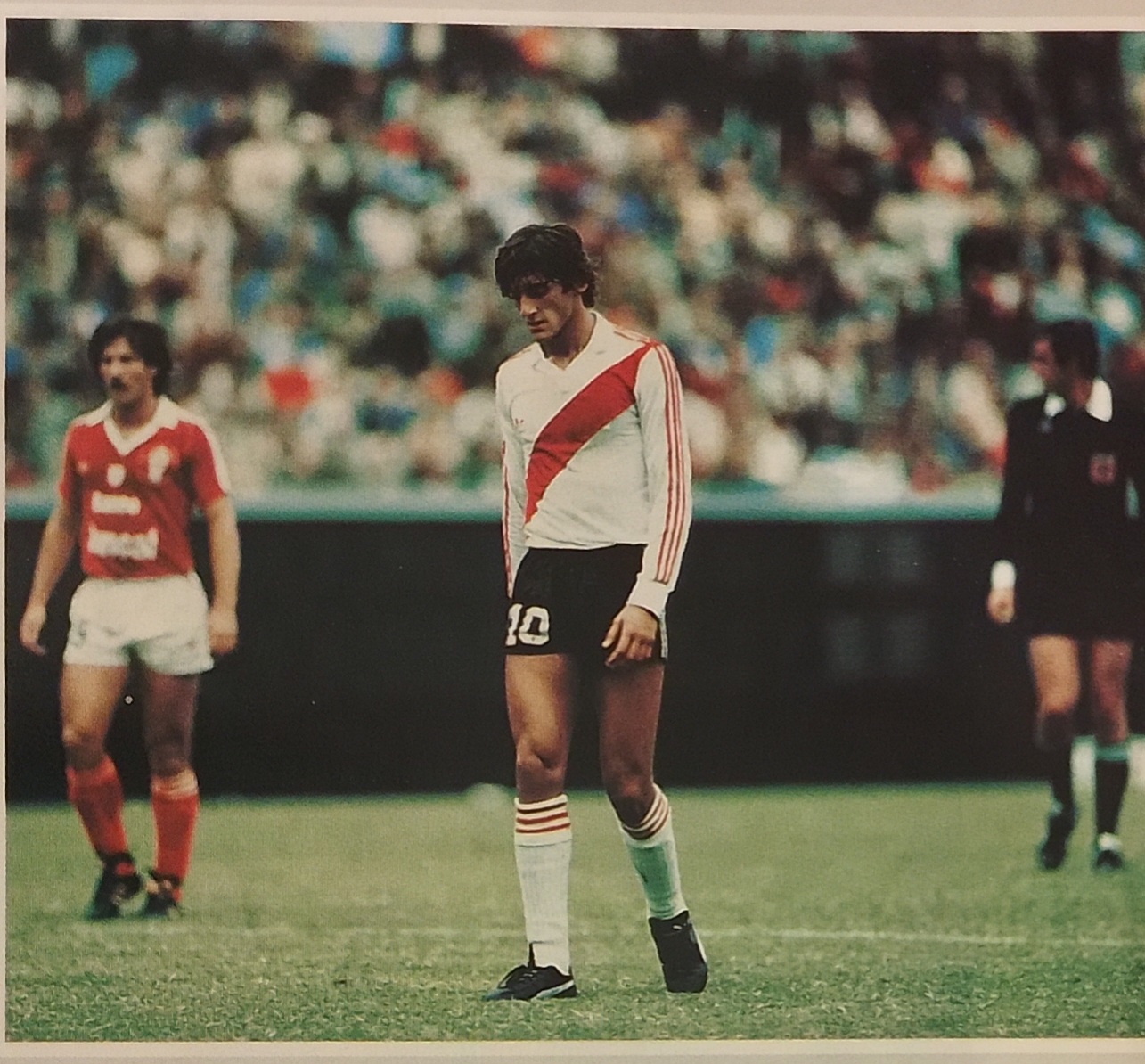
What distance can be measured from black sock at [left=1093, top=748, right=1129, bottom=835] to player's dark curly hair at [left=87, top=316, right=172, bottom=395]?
2425 mm

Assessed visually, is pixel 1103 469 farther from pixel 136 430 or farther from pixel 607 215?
pixel 136 430

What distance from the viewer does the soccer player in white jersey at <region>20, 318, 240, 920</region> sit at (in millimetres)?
4477

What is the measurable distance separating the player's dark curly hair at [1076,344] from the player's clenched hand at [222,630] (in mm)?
2063

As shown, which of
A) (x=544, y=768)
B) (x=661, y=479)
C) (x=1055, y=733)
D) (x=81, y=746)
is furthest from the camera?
(x=1055, y=733)

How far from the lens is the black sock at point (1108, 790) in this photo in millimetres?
4703

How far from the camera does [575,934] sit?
14.3 feet

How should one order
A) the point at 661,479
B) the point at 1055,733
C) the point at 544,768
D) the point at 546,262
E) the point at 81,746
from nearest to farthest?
the point at 544,768
the point at 661,479
the point at 546,262
the point at 81,746
the point at 1055,733

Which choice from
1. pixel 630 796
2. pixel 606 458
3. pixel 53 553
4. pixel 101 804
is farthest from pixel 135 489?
pixel 630 796

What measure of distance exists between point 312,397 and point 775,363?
1173 millimetres

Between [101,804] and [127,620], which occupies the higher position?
[127,620]

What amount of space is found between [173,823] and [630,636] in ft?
3.93

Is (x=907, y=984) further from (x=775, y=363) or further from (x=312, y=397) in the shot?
(x=312, y=397)

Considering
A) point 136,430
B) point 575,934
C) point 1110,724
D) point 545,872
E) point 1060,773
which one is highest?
point 136,430

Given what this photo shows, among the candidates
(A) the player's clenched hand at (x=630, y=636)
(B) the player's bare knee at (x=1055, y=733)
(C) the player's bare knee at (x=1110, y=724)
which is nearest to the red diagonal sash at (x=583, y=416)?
(A) the player's clenched hand at (x=630, y=636)
